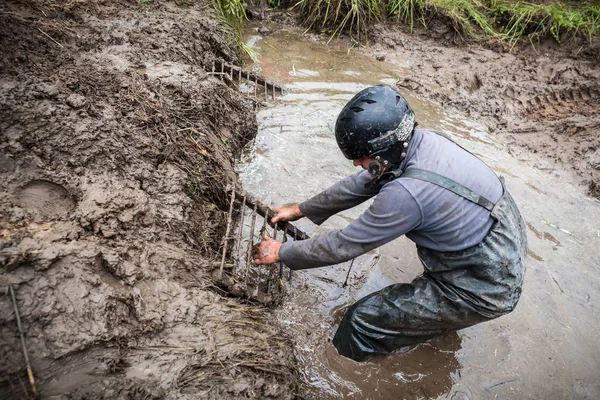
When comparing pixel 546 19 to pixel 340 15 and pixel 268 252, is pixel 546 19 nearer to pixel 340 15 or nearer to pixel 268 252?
pixel 340 15

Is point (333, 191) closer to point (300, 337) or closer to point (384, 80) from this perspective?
point (300, 337)

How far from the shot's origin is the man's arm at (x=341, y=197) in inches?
101

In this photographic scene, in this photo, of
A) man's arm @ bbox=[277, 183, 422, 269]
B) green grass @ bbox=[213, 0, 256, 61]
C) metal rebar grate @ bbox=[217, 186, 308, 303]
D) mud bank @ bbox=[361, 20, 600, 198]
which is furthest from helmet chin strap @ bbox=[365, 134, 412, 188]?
green grass @ bbox=[213, 0, 256, 61]

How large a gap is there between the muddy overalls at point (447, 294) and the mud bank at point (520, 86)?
288cm

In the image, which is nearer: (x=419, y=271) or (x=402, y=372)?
(x=402, y=372)

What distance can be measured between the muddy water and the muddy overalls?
235 mm

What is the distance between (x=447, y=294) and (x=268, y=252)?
1142 mm

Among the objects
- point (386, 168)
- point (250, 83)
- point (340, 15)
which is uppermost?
point (386, 168)

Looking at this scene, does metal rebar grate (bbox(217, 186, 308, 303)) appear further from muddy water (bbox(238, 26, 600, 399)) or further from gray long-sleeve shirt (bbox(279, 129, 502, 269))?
gray long-sleeve shirt (bbox(279, 129, 502, 269))

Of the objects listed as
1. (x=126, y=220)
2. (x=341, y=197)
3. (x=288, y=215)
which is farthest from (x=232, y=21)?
(x=126, y=220)

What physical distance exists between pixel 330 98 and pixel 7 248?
4190mm

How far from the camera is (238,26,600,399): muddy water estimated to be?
2.57 meters

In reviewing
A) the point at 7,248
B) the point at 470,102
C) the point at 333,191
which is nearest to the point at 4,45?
the point at 7,248

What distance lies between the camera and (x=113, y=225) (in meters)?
2.30
